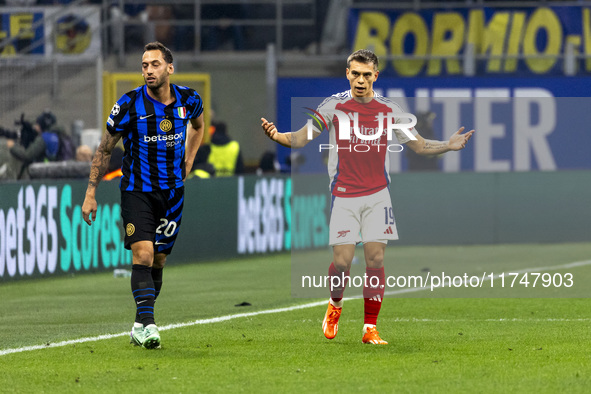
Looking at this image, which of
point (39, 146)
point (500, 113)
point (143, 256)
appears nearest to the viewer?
point (143, 256)

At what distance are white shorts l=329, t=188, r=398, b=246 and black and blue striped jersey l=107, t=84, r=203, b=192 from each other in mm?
1153

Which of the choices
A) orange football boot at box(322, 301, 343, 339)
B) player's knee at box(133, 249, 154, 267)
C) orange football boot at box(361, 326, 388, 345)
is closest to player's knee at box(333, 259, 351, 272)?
orange football boot at box(322, 301, 343, 339)

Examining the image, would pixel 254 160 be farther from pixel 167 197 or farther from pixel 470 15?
pixel 167 197

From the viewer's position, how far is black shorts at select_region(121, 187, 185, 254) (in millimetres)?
8891

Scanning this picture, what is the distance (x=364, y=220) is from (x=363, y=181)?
27 cm

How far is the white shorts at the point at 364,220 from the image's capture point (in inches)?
355

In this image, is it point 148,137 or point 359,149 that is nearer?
point 148,137

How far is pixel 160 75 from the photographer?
887 cm

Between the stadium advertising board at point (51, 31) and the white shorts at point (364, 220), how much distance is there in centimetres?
1466

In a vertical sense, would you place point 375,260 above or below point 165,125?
below

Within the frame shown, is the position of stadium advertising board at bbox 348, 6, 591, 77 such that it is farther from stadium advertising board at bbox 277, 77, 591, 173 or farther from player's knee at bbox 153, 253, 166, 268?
player's knee at bbox 153, 253, 166, 268

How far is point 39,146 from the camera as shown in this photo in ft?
57.8

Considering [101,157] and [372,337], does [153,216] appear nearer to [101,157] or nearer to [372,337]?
[101,157]

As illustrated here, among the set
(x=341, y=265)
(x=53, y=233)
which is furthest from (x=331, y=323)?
(x=53, y=233)
